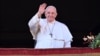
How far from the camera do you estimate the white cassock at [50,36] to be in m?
8.31

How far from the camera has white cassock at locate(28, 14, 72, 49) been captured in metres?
8.31

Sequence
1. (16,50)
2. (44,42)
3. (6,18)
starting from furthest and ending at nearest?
(6,18) < (44,42) < (16,50)

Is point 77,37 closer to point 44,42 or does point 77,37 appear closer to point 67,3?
point 67,3

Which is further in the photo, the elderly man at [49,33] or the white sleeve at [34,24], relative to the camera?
the elderly man at [49,33]

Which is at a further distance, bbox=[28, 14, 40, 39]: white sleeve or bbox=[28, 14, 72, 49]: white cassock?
bbox=[28, 14, 72, 49]: white cassock

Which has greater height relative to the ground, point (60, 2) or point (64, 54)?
point (60, 2)

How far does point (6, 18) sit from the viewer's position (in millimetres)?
11961

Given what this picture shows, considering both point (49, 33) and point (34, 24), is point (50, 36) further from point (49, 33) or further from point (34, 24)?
point (34, 24)

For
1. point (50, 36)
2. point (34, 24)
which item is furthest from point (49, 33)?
point (34, 24)

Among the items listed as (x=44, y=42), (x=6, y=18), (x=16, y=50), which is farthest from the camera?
(x=6, y=18)

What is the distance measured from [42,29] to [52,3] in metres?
3.72

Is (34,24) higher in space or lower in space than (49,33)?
higher

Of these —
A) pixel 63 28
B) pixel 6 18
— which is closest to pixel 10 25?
pixel 6 18

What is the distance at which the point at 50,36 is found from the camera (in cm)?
843
